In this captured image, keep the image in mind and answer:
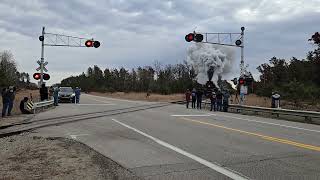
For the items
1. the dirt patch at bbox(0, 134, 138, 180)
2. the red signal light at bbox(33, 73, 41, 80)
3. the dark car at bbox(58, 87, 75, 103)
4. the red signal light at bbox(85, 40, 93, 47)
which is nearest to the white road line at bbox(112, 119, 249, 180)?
the dirt patch at bbox(0, 134, 138, 180)

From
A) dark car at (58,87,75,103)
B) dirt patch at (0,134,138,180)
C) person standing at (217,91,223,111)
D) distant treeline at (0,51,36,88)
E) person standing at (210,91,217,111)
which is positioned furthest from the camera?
distant treeline at (0,51,36,88)

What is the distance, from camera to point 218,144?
1201 centimetres

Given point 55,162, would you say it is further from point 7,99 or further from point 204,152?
point 7,99

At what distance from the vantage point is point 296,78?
2414 inches

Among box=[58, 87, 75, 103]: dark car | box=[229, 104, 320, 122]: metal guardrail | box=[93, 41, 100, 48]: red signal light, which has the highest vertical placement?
box=[93, 41, 100, 48]: red signal light

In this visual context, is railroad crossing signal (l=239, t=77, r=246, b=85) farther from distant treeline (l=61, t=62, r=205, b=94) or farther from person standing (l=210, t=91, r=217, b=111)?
distant treeline (l=61, t=62, r=205, b=94)

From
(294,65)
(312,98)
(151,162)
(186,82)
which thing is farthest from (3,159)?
(186,82)

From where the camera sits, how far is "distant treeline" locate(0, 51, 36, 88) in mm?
69944

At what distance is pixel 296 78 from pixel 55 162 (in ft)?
184

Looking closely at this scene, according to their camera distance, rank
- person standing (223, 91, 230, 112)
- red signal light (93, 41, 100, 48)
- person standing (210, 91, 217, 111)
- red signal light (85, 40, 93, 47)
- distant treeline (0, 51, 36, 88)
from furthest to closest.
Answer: distant treeline (0, 51, 36, 88) → red signal light (93, 41, 100, 48) → red signal light (85, 40, 93, 47) → person standing (210, 91, 217, 111) → person standing (223, 91, 230, 112)

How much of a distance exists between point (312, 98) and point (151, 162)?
35254mm

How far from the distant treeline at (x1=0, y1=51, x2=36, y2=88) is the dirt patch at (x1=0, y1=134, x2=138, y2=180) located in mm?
54252

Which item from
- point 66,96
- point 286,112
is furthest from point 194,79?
point 286,112

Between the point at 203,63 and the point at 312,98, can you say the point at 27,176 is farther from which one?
the point at 203,63
